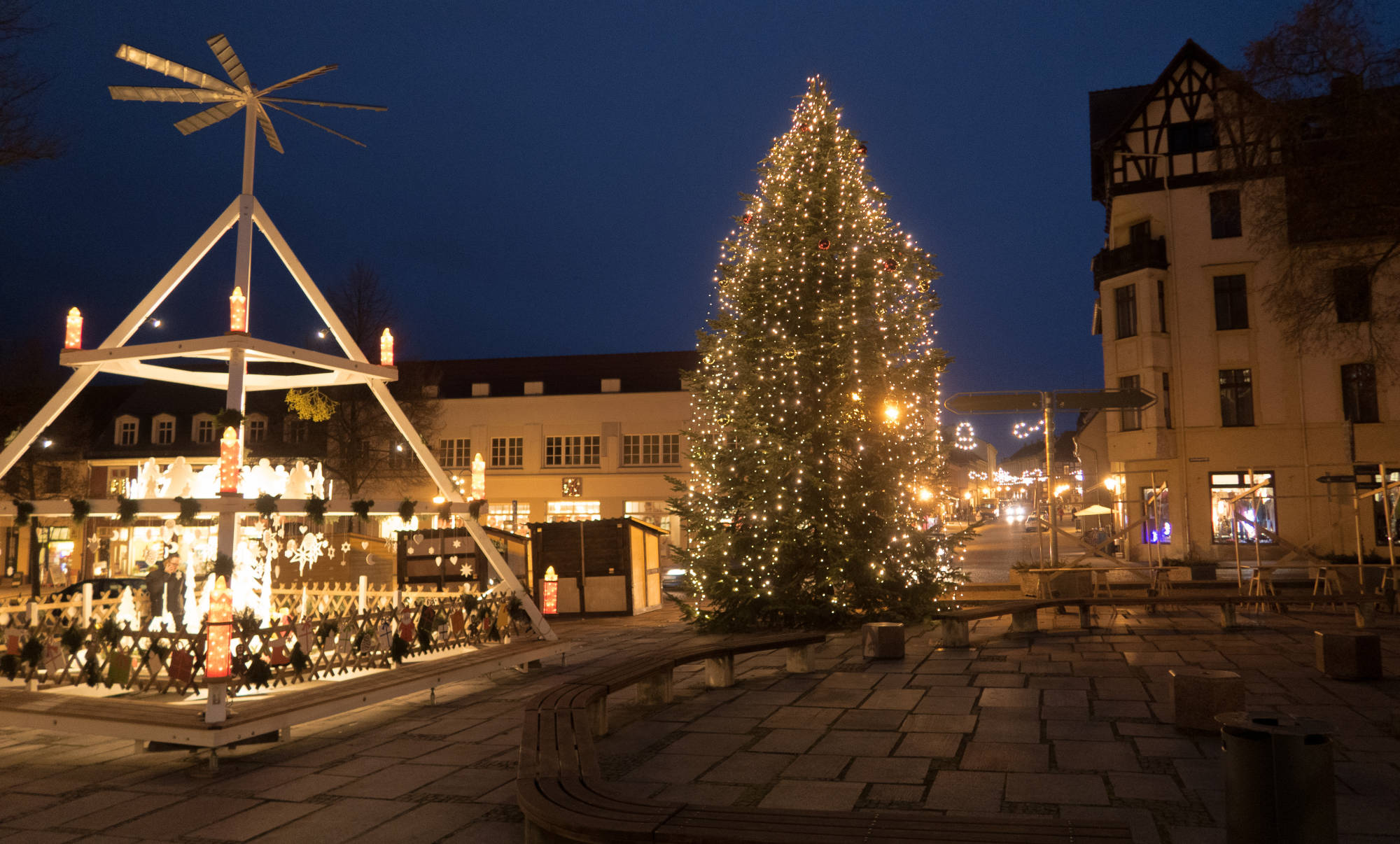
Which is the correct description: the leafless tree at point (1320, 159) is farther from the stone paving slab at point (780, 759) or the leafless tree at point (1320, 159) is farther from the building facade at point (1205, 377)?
the building facade at point (1205, 377)

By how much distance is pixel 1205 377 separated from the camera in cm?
2991

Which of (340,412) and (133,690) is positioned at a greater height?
(340,412)

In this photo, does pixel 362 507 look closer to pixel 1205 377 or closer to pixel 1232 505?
A: pixel 1232 505

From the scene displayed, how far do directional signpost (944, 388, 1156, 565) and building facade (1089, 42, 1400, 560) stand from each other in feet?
22.5

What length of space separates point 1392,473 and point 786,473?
22868mm

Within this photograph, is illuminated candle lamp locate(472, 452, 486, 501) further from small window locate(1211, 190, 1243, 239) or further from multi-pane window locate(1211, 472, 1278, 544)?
small window locate(1211, 190, 1243, 239)

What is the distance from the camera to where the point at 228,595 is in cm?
782

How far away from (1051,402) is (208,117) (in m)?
18.0

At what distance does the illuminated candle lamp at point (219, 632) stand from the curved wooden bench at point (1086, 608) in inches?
370

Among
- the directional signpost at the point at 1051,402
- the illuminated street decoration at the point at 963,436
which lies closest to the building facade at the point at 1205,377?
the directional signpost at the point at 1051,402

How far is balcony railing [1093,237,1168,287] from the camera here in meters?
30.3

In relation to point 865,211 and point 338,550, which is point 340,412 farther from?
point 865,211

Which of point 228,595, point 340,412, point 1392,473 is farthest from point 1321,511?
point 340,412

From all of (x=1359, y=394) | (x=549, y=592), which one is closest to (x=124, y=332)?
(x=549, y=592)
